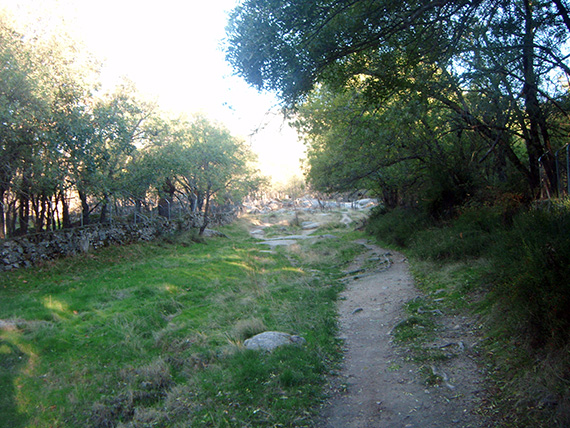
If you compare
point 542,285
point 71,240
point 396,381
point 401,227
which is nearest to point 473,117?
point 542,285

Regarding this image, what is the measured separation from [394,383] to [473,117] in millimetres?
8079

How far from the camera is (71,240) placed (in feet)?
46.6

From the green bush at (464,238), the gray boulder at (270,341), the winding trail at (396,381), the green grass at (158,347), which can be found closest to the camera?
the winding trail at (396,381)

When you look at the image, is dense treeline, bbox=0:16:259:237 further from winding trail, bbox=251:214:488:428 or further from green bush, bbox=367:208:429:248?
green bush, bbox=367:208:429:248

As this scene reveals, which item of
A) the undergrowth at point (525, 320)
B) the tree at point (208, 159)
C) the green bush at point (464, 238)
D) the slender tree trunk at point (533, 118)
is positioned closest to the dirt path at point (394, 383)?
the undergrowth at point (525, 320)

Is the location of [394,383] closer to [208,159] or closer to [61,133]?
[61,133]

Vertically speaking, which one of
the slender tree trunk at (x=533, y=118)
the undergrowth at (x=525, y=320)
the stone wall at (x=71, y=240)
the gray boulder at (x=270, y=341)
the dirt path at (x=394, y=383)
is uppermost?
the slender tree trunk at (x=533, y=118)

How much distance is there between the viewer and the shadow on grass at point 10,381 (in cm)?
499

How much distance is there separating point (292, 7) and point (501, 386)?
5991 millimetres

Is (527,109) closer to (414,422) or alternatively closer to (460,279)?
(460,279)

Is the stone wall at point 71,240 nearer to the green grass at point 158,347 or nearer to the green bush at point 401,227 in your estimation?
the green grass at point 158,347

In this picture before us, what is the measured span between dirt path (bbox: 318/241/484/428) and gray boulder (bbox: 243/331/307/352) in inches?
35.2

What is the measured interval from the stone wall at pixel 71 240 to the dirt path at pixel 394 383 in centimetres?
1018

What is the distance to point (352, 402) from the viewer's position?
15.4 feet
